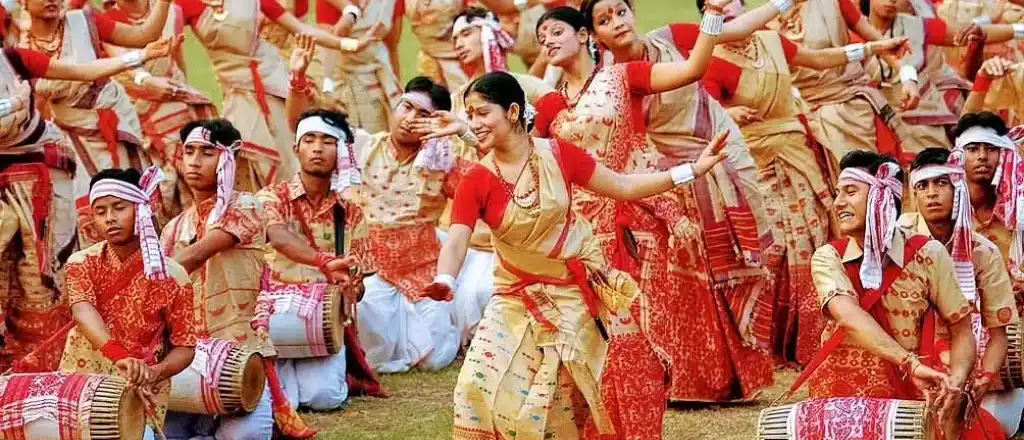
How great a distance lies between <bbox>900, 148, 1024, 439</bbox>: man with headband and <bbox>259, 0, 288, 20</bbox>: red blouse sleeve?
15.1ft

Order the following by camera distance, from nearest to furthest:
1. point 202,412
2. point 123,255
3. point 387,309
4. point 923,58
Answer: point 123,255
point 202,412
point 387,309
point 923,58

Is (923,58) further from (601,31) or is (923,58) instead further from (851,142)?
(601,31)

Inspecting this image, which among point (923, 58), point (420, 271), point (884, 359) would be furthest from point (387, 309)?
point (884, 359)

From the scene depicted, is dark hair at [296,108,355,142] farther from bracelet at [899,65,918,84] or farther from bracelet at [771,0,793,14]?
bracelet at [899,65,918,84]

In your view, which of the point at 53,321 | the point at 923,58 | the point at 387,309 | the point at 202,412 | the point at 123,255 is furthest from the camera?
the point at 923,58

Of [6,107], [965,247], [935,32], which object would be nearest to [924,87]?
[935,32]

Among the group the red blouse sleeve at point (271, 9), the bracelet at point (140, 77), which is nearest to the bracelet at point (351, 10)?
the red blouse sleeve at point (271, 9)

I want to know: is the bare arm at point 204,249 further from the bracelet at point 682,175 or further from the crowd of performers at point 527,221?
the bracelet at point 682,175

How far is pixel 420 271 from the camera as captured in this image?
9.42 metres

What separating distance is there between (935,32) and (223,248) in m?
3.90

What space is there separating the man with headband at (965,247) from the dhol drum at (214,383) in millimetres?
2191

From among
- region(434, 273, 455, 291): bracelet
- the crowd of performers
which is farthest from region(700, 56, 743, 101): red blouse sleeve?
region(434, 273, 455, 291): bracelet

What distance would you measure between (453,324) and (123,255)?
9.96 feet

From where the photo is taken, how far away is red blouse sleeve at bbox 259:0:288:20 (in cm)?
1078
